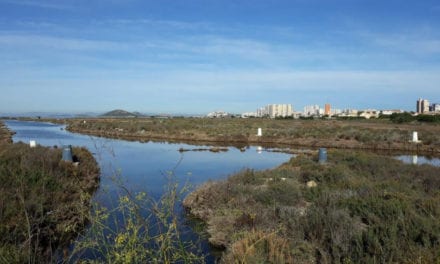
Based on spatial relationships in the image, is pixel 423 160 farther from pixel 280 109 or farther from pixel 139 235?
pixel 280 109

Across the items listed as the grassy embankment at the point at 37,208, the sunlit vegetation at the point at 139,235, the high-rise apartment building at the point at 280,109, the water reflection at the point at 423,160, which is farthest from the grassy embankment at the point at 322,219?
the high-rise apartment building at the point at 280,109

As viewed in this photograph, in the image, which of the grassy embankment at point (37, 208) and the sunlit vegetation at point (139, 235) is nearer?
the sunlit vegetation at point (139, 235)

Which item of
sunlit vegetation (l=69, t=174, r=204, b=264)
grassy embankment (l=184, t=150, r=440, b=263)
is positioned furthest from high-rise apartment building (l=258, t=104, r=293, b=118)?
sunlit vegetation (l=69, t=174, r=204, b=264)

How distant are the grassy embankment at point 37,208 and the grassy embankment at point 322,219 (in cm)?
289

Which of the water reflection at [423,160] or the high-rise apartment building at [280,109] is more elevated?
the high-rise apartment building at [280,109]

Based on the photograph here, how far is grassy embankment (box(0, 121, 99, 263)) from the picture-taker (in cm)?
544

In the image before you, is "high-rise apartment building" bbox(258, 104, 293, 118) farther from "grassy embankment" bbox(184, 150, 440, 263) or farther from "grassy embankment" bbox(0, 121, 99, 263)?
"grassy embankment" bbox(0, 121, 99, 263)

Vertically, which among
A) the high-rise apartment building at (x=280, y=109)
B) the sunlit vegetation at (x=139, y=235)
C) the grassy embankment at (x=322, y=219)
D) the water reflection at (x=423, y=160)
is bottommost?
the water reflection at (x=423, y=160)

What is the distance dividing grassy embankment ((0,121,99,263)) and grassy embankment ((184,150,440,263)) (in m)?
2.89

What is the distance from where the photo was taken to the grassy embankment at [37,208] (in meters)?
5.44

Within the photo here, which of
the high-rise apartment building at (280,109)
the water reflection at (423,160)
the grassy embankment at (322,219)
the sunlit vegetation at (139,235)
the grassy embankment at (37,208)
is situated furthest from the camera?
the high-rise apartment building at (280,109)

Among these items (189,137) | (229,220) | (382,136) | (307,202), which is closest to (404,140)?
(382,136)

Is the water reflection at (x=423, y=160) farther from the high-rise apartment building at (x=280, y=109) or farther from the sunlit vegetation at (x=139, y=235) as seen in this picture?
the high-rise apartment building at (x=280, y=109)

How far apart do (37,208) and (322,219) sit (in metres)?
5.41
